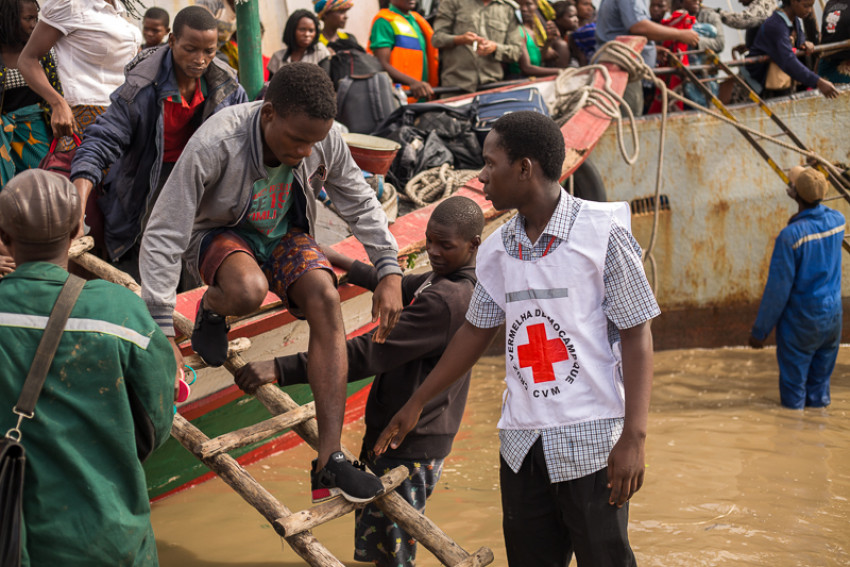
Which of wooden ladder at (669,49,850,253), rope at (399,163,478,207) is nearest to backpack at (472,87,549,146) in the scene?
rope at (399,163,478,207)

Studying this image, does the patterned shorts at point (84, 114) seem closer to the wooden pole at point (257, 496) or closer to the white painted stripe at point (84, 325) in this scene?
the wooden pole at point (257, 496)

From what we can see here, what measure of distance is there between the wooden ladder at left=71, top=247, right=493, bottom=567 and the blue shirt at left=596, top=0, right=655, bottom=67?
5080 mm

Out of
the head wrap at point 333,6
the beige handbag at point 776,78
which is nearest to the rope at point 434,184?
the head wrap at point 333,6

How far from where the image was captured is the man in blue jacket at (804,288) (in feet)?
18.3

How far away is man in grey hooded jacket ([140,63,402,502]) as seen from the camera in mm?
2520

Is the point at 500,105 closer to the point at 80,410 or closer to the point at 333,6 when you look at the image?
the point at 333,6

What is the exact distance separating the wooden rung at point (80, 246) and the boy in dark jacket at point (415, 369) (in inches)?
42.5

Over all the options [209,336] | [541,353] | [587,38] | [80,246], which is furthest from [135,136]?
[587,38]

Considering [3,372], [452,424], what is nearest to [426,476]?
[452,424]

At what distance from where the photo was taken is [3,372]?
5.59ft

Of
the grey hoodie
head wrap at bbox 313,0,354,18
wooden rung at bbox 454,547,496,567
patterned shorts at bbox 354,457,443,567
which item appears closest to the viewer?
the grey hoodie

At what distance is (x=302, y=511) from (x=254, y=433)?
1.24ft

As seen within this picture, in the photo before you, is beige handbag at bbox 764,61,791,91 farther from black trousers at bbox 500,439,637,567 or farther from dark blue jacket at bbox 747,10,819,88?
black trousers at bbox 500,439,637,567

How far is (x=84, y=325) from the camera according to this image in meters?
1.75
